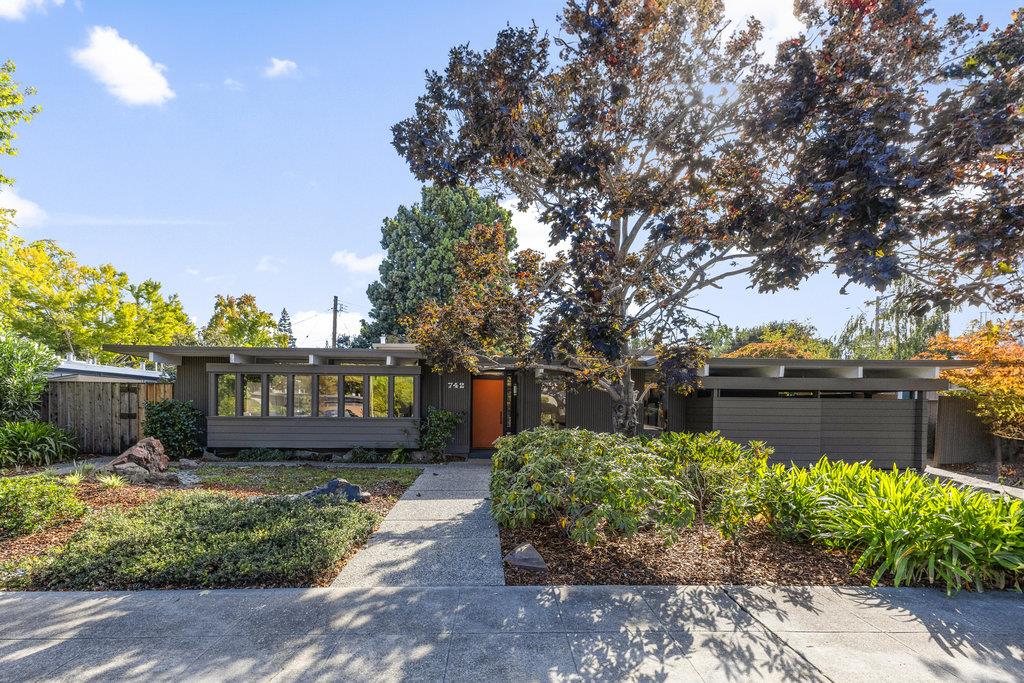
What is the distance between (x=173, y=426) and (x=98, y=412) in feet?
6.63

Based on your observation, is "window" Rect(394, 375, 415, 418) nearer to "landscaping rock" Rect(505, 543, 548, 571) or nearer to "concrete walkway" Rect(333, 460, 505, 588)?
"concrete walkway" Rect(333, 460, 505, 588)

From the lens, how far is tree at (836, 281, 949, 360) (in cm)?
1633

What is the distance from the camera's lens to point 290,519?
5.54 m

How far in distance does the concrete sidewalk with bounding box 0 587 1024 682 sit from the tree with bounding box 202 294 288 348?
88.8 feet

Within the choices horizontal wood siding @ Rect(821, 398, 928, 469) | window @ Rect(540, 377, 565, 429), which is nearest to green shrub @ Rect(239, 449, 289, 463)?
window @ Rect(540, 377, 565, 429)

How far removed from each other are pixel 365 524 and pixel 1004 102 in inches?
324

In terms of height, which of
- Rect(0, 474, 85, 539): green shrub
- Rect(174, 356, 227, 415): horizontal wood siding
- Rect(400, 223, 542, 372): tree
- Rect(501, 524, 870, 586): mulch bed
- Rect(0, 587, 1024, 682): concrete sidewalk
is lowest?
Rect(501, 524, 870, 586): mulch bed

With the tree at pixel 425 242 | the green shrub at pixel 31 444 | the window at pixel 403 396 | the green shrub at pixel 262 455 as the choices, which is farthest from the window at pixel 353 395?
the tree at pixel 425 242

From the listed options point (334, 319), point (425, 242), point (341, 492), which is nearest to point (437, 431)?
point (341, 492)

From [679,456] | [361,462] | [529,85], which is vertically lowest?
[361,462]

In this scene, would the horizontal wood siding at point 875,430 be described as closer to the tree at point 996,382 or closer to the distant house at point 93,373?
the tree at point 996,382

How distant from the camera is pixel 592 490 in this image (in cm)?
462

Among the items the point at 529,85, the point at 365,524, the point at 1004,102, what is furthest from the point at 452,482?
the point at 1004,102

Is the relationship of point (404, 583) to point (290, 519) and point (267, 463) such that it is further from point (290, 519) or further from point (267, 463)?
point (267, 463)
